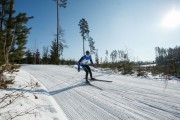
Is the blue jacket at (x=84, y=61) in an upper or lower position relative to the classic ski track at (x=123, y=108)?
upper

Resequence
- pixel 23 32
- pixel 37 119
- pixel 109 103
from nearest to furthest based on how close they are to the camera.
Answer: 1. pixel 37 119
2. pixel 109 103
3. pixel 23 32

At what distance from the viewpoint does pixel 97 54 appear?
251 feet

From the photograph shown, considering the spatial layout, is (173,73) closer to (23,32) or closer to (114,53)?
(23,32)

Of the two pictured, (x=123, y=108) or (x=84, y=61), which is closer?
(x=123, y=108)

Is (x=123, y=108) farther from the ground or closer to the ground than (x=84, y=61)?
closer to the ground

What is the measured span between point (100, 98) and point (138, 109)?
5.64 feet

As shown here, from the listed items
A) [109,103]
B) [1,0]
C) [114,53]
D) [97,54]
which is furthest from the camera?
[114,53]

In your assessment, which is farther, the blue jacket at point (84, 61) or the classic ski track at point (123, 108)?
the blue jacket at point (84, 61)

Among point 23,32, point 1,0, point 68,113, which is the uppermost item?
point 1,0

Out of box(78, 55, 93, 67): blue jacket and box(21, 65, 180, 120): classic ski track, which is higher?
box(78, 55, 93, 67): blue jacket

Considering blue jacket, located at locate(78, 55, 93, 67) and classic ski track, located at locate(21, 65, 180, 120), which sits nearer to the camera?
classic ski track, located at locate(21, 65, 180, 120)

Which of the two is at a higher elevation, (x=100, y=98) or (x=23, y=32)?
(x=23, y=32)

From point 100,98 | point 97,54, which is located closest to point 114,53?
point 97,54

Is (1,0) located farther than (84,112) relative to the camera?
Yes
